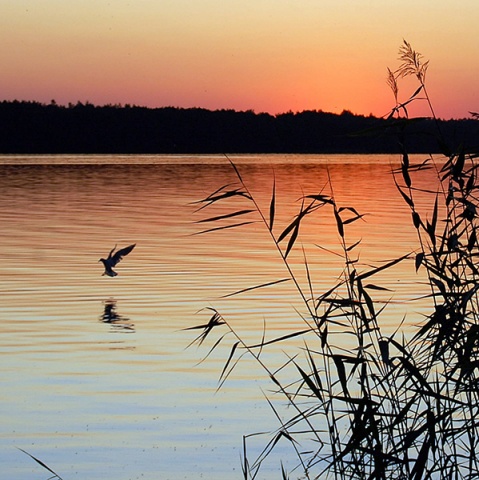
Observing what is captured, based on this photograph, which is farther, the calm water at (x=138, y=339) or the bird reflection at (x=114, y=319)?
the bird reflection at (x=114, y=319)

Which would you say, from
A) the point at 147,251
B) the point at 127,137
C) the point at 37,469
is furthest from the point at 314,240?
the point at 127,137

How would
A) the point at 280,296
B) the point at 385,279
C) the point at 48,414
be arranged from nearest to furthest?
the point at 48,414, the point at 280,296, the point at 385,279

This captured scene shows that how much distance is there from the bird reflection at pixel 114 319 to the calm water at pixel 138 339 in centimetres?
4

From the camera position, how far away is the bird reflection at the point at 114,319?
1241 cm

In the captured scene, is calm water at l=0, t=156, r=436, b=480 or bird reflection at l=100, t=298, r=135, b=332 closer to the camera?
calm water at l=0, t=156, r=436, b=480

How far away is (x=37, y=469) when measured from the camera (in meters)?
7.09

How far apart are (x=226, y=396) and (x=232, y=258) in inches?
433

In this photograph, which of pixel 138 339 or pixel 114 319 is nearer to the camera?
pixel 138 339

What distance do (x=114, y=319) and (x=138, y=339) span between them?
1.29 m

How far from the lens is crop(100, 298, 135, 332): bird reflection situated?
12.4 meters

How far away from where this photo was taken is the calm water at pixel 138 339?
7.51 metres

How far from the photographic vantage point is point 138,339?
11641mm

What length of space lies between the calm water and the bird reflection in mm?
36

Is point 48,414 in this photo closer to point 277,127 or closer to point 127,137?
point 277,127
